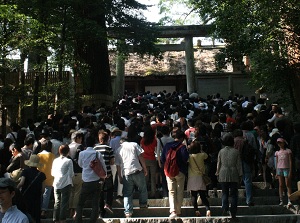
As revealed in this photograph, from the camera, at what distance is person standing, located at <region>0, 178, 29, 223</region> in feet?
12.9

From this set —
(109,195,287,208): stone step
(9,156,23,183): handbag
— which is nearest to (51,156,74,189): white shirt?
(9,156,23,183): handbag

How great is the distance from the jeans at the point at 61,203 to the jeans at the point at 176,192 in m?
1.92

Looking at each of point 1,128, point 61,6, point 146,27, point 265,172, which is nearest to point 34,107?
point 1,128

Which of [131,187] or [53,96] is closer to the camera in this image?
[131,187]

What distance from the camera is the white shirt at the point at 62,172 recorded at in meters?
7.94

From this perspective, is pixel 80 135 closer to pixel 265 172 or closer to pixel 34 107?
pixel 265 172

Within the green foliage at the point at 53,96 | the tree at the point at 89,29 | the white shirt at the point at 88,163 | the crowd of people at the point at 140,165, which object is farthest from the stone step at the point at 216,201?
the tree at the point at 89,29

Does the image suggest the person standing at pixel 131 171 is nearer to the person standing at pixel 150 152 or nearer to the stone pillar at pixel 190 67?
the person standing at pixel 150 152

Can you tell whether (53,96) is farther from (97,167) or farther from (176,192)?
(176,192)

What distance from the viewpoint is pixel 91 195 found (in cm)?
792

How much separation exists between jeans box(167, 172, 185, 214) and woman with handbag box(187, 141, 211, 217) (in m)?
0.21

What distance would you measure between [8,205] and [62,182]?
3.93 m

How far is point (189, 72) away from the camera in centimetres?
2755

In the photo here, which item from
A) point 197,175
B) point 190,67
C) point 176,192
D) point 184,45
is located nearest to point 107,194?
point 176,192
